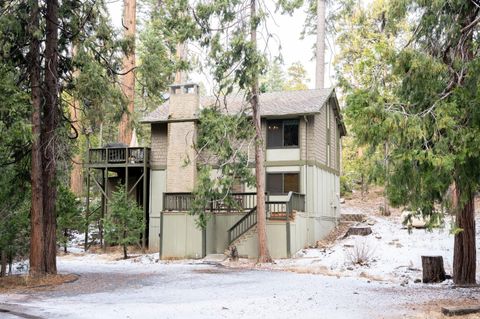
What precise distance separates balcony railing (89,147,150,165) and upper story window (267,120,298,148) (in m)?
5.92

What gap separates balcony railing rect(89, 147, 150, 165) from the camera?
25.1 meters

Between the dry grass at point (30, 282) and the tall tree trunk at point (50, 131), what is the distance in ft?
1.69

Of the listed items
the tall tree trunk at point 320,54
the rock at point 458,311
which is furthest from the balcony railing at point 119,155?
the rock at point 458,311

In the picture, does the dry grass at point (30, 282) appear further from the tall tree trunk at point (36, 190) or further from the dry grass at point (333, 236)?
the dry grass at point (333, 236)

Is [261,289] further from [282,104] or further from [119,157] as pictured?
[119,157]

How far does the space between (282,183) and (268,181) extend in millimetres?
631

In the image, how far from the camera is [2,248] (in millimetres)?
14508

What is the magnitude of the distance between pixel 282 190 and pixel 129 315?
1526 centimetres

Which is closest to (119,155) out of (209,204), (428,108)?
(209,204)

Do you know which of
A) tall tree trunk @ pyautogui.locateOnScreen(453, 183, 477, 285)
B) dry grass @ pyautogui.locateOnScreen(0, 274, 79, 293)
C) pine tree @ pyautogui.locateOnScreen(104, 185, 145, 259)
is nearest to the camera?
tall tree trunk @ pyautogui.locateOnScreen(453, 183, 477, 285)

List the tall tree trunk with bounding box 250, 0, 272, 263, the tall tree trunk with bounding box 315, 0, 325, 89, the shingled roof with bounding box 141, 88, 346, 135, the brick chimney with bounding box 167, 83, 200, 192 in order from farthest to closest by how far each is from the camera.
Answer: the tall tree trunk with bounding box 315, 0, 325, 89 → the brick chimney with bounding box 167, 83, 200, 192 → the shingled roof with bounding box 141, 88, 346, 135 → the tall tree trunk with bounding box 250, 0, 272, 263

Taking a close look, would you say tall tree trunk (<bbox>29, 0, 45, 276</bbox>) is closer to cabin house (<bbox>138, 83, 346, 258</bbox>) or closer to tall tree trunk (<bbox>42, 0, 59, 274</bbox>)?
tall tree trunk (<bbox>42, 0, 59, 274</bbox>)

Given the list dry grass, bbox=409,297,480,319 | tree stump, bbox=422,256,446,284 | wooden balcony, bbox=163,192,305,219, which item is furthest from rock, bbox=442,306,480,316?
wooden balcony, bbox=163,192,305,219

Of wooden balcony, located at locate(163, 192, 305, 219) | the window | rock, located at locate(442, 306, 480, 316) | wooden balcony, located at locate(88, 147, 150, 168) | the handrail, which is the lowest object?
rock, located at locate(442, 306, 480, 316)
